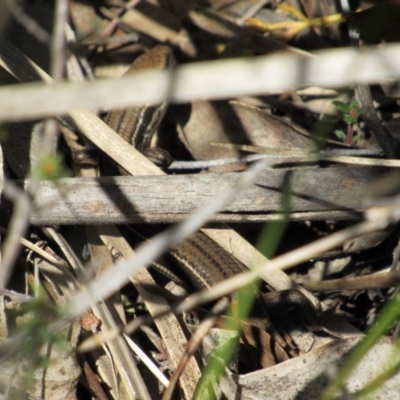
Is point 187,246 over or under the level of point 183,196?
under

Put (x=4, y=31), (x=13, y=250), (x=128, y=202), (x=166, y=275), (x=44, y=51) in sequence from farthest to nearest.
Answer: (x=44, y=51), (x=4, y=31), (x=166, y=275), (x=128, y=202), (x=13, y=250)

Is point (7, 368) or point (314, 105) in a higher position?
point (314, 105)

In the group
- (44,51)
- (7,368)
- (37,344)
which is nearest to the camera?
(37,344)

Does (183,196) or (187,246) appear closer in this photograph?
(183,196)

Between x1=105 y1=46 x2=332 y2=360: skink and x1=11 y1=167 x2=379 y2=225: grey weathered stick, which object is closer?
x1=11 y1=167 x2=379 y2=225: grey weathered stick

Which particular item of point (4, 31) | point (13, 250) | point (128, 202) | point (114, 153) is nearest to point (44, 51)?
point (4, 31)

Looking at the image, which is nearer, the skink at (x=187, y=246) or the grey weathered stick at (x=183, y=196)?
the grey weathered stick at (x=183, y=196)

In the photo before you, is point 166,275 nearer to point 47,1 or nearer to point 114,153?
point 114,153

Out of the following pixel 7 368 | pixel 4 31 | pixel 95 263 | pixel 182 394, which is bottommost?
pixel 182 394

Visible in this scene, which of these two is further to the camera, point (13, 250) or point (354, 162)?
point (354, 162)
